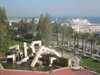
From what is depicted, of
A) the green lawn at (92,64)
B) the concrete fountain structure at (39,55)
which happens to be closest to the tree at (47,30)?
the concrete fountain structure at (39,55)

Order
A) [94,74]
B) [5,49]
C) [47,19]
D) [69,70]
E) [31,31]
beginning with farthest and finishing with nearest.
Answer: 1. [31,31]
2. [47,19]
3. [5,49]
4. [69,70]
5. [94,74]

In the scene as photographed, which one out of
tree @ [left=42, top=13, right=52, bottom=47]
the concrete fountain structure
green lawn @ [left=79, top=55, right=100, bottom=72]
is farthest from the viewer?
tree @ [left=42, top=13, right=52, bottom=47]

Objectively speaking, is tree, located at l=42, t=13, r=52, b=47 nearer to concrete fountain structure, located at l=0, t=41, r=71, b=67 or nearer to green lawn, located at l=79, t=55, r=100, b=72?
concrete fountain structure, located at l=0, t=41, r=71, b=67

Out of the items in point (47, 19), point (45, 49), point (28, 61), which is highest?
point (47, 19)

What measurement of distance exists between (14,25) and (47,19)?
46.4 meters

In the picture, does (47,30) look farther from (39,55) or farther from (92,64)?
(92,64)

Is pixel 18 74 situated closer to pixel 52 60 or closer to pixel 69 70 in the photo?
pixel 69 70

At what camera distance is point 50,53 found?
91.9 feet

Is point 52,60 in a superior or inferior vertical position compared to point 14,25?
inferior

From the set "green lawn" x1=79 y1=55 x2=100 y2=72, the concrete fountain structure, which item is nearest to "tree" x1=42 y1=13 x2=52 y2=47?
the concrete fountain structure

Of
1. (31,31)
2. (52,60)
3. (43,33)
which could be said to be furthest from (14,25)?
A: (52,60)

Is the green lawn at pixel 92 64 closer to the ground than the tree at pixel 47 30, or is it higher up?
closer to the ground

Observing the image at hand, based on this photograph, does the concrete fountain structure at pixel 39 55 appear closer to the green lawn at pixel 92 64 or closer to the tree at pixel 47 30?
the green lawn at pixel 92 64

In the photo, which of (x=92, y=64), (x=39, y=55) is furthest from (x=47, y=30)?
(x=92, y=64)
